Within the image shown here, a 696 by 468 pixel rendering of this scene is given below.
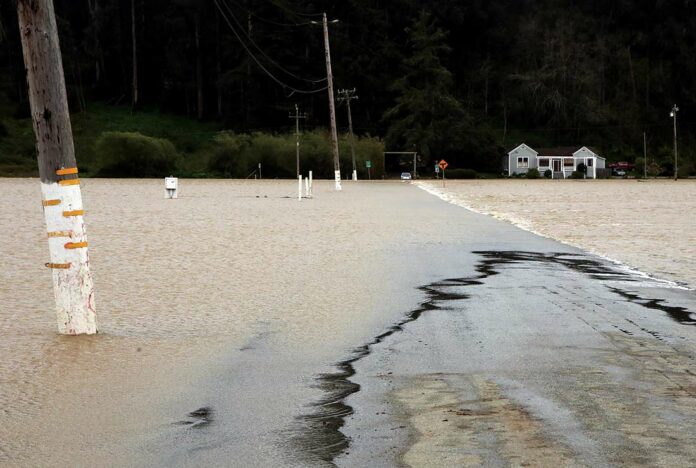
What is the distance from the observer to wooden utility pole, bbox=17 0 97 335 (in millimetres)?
8422

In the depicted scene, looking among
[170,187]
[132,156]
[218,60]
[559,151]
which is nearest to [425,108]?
[559,151]

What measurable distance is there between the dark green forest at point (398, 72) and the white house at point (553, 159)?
3.60 m

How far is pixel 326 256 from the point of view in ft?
54.0

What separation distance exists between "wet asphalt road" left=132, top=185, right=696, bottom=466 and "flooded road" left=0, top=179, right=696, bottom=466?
0.07ft

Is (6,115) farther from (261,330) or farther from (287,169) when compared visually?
(261,330)

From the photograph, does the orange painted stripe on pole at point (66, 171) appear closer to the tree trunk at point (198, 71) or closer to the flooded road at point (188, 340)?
the flooded road at point (188, 340)

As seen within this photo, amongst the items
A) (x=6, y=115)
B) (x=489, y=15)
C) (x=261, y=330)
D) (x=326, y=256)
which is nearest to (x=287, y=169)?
(x=6, y=115)

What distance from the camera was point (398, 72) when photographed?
4934 inches

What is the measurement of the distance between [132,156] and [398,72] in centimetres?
4750

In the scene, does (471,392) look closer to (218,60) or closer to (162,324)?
(162,324)

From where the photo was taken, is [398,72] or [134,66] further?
[134,66]

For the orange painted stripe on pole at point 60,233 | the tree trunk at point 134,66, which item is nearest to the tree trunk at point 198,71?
the tree trunk at point 134,66

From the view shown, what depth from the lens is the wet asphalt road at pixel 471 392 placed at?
5039 mm

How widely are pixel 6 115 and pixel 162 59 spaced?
24270mm
